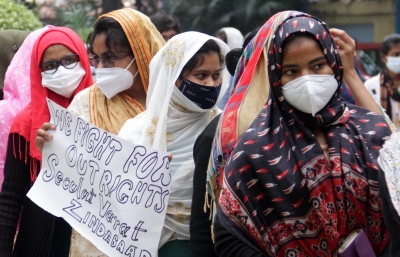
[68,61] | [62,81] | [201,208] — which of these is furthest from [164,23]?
[201,208]

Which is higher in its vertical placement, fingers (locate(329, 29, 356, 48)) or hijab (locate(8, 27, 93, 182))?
fingers (locate(329, 29, 356, 48))

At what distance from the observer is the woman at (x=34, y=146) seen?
161 inches

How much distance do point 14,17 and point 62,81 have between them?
2.00 meters

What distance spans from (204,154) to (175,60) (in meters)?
0.53

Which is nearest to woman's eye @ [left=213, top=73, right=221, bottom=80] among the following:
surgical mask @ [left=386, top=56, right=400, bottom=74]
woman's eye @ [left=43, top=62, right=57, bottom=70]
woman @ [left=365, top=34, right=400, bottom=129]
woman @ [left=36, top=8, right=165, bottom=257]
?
woman @ [left=36, top=8, right=165, bottom=257]

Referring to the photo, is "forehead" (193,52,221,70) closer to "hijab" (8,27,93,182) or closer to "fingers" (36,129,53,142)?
"fingers" (36,129,53,142)

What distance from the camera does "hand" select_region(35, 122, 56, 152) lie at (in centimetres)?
405

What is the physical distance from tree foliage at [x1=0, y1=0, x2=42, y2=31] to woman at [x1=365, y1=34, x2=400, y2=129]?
3.65 metres

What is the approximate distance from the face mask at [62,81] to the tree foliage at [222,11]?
1274 centimetres

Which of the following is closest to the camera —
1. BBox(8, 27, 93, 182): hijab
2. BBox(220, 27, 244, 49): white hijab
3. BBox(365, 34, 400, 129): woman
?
BBox(8, 27, 93, 182): hijab

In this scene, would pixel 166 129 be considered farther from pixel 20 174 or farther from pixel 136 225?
pixel 20 174

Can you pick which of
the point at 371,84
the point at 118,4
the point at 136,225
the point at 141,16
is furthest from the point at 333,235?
the point at 118,4

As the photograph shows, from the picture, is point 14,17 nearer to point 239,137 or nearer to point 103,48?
point 103,48

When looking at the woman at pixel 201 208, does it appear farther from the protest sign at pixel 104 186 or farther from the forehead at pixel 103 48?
the forehead at pixel 103 48
